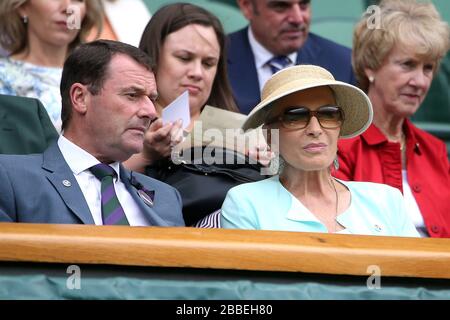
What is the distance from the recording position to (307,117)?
3.60m

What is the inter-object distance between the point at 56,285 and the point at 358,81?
223cm

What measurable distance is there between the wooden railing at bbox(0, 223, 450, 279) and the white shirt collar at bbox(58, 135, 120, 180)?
2.21 feet

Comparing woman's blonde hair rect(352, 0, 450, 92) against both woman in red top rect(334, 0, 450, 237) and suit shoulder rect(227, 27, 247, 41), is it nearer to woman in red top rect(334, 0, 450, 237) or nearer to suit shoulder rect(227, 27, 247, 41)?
woman in red top rect(334, 0, 450, 237)

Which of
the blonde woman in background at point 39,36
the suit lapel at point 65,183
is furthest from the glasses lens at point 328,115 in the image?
the blonde woman in background at point 39,36

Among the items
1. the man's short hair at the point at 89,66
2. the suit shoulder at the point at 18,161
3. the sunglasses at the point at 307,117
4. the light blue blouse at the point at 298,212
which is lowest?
the light blue blouse at the point at 298,212

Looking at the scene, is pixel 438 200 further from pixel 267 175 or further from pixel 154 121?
pixel 154 121

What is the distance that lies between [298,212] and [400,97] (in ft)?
4.11

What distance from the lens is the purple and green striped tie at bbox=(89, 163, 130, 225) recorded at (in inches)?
138

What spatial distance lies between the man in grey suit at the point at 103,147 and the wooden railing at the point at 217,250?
0.56 metres

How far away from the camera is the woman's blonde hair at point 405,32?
461 cm

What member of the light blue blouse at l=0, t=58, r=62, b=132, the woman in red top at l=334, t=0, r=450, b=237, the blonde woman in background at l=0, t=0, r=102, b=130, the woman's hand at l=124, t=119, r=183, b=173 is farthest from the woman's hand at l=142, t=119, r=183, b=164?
the woman in red top at l=334, t=0, r=450, b=237

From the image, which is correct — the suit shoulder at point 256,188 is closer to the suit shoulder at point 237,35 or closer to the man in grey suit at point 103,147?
the man in grey suit at point 103,147

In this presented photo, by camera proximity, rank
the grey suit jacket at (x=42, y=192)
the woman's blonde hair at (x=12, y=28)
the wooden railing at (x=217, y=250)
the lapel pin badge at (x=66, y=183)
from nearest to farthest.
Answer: the wooden railing at (x=217, y=250) → the grey suit jacket at (x=42, y=192) → the lapel pin badge at (x=66, y=183) → the woman's blonde hair at (x=12, y=28)

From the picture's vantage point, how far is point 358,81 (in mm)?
4781
